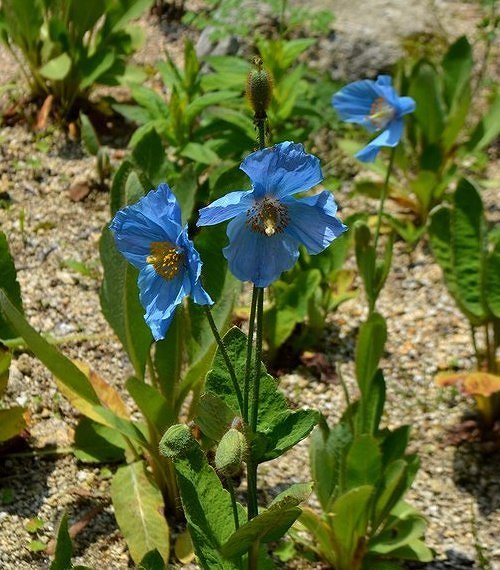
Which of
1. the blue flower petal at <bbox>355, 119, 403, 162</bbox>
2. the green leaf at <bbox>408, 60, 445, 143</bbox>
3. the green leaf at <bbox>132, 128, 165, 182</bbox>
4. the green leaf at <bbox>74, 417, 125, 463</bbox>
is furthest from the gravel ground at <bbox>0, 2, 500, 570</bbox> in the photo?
the blue flower petal at <bbox>355, 119, 403, 162</bbox>

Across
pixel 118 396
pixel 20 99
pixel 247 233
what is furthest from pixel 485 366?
pixel 20 99

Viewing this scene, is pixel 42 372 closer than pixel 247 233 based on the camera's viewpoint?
No

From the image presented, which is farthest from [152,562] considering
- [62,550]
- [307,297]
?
[307,297]

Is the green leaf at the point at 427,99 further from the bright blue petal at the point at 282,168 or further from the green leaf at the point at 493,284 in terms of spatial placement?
the bright blue petal at the point at 282,168

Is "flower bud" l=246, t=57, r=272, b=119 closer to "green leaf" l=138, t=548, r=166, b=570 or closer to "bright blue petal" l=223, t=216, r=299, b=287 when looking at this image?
"bright blue petal" l=223, t=216, r=299, b=287

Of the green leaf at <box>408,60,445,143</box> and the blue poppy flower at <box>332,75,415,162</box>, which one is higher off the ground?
the green leaf at <box>408,60,445,143</box>

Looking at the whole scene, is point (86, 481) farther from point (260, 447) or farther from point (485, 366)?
point (485, 366)
